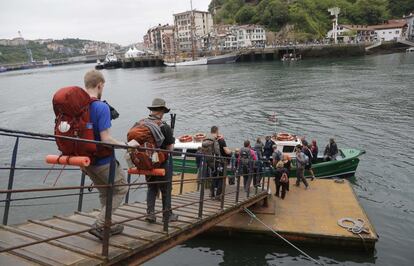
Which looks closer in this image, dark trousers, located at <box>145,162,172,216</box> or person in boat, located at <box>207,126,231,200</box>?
dark trousers, located at <box>145,162,172,216</box>

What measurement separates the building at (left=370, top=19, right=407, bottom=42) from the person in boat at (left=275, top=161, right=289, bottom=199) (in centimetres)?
13713

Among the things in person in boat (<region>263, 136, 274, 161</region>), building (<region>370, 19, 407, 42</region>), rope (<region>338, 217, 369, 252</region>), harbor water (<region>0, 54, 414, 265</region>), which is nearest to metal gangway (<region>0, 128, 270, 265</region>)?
harbor water (<region>0, 54, 414, 265</region>)

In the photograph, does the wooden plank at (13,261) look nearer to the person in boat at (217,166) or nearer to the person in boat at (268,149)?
the person in boat at (217,166)

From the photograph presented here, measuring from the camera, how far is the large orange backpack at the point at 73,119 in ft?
13.2

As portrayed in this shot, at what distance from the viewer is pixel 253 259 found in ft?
37.0

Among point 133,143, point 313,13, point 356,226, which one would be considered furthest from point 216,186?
point 313,13

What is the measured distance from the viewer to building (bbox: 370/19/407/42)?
131250mm

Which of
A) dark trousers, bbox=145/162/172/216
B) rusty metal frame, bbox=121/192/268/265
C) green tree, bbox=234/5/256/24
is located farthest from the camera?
green tree, bbox=234/5/256/24

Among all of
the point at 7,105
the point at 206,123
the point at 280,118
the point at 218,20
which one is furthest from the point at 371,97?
the point at 218,20

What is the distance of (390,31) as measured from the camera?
132375 mm

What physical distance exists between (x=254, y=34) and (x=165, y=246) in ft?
466

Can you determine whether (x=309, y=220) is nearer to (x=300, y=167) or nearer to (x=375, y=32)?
(x=300, y=167)

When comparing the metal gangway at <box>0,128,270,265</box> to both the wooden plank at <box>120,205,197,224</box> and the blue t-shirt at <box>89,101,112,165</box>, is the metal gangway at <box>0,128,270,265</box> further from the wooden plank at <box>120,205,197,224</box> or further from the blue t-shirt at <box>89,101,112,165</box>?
the blue t-shirt at <box>89,101,112,165</box>

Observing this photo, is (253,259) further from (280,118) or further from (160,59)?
(160,59)
